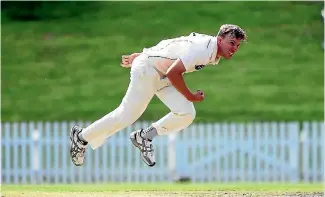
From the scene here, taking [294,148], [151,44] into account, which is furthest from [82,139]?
[151,44]

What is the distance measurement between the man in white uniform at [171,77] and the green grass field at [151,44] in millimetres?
11545

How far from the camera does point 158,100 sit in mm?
21469

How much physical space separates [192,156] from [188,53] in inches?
350

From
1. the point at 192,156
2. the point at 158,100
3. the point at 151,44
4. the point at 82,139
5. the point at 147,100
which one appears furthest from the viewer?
the point at 151,44

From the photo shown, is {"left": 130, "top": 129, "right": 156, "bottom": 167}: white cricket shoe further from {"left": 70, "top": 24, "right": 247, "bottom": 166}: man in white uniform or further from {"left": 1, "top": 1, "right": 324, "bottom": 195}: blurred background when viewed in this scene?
{"left": 1, "top": 1, "right": 324, "bottom": 195}: blurred background

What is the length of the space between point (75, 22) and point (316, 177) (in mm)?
11977

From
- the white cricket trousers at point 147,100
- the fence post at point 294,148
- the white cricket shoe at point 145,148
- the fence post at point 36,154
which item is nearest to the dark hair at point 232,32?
the white cricket trousers at point 147,100

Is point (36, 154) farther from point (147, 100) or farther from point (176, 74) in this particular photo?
point (176, 74)

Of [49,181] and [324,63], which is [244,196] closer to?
[49,181]

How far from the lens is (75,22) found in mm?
27094

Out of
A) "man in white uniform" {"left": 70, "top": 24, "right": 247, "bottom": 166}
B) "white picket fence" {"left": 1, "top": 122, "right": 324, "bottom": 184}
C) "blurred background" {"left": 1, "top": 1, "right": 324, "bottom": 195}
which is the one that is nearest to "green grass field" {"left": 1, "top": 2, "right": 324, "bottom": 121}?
"blurred background" {"left": 1, "top": 1, "right": 324, "bottom": 195}

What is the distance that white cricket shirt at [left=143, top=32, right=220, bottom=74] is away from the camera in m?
8.19

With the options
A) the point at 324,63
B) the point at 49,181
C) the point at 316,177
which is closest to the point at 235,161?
the point at 316,177

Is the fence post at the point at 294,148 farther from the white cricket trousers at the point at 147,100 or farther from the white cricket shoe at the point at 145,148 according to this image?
the white cricket trousers at the point at 147,100
